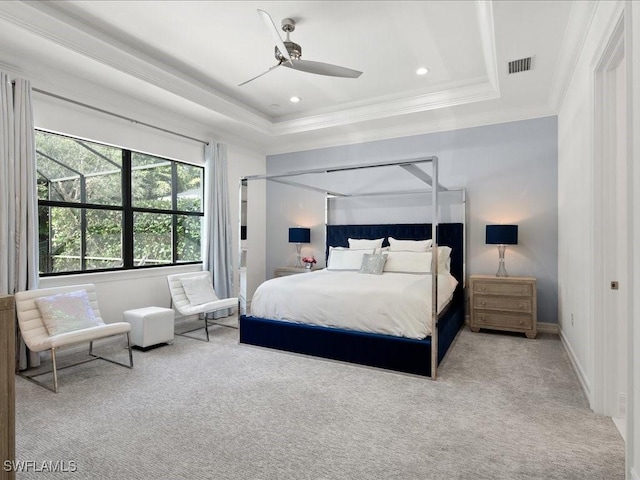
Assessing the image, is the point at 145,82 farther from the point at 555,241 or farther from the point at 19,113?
the point at 555,241

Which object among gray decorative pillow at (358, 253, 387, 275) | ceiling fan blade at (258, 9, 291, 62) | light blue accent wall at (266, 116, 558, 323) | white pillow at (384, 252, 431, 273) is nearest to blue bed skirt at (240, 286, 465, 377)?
white pillow at (384, 252, 431, 273)

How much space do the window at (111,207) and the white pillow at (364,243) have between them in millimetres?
A: 2304

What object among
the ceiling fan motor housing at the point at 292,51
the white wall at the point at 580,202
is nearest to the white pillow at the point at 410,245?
the white wall at the point at 580,202

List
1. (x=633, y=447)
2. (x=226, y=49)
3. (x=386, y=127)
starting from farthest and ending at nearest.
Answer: (x=386, y=127) < (x=226, y=49) < (x=633, y=447)

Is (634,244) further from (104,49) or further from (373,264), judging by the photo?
(104,49)

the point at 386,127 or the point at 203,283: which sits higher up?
the point at 386,127

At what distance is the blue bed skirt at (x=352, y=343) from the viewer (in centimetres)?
302

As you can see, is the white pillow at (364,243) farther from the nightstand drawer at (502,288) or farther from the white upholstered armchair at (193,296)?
the white upholstered armchair at (193,296)

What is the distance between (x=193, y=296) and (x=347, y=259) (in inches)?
81.5

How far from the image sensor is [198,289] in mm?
4559

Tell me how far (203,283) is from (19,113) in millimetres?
2543

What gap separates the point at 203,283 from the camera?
4.67 m

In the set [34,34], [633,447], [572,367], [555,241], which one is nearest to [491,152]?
[555,241]

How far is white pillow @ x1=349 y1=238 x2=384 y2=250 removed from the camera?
5.19 m
